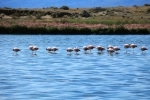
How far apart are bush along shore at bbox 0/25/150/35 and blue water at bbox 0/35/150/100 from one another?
19165 millimetres

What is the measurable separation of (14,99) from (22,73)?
594cm

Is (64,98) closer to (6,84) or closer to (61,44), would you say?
(6,84)

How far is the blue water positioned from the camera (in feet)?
48.1

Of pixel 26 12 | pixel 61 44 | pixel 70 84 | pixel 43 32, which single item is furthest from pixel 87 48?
pixel 26 12

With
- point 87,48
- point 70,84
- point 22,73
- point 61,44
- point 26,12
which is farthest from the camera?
point 26,12

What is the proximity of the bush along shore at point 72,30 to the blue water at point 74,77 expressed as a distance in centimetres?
1916

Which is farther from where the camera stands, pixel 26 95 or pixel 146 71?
pixel 146 71

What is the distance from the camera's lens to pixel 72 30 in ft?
159

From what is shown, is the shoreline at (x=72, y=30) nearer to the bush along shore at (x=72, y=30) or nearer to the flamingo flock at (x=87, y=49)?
the bush along shore at (x=72, y=30)

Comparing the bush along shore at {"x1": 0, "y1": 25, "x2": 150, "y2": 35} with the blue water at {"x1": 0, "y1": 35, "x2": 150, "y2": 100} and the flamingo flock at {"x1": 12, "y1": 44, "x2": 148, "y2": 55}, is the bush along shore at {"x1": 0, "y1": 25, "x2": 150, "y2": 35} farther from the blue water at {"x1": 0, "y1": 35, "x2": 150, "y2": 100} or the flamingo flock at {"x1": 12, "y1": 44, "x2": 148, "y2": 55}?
the blue water at {"x1": 0, "y1": 35, "x2": 150, "y2": 100}

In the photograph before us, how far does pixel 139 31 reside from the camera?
48438 mm

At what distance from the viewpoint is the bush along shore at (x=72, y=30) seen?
48.2 m

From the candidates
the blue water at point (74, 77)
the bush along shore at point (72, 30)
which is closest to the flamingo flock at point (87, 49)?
the blue water at point (74, 77)

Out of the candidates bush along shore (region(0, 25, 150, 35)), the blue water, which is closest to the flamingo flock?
the blue water
